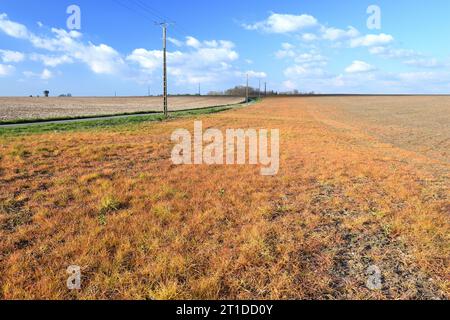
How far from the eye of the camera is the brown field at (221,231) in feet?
13.4

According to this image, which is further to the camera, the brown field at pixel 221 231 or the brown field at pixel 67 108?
the brown field at pixel 67 108

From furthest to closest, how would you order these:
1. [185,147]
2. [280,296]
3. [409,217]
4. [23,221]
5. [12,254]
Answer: [185,147] → [409,217] → [23,221] → [12,254] → [280,296]

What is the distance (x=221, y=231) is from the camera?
18.8 ft

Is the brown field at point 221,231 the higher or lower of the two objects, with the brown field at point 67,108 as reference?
lower

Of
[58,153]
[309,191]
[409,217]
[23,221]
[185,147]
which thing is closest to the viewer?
[23,221]

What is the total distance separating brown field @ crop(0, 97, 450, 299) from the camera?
4070mm

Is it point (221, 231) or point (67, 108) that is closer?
point (221, 231)

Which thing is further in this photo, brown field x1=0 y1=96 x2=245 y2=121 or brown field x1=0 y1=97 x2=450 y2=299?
brown field x1=0 y1=96 x2=245 y2=121

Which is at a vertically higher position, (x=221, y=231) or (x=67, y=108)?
(x=67, y=108)

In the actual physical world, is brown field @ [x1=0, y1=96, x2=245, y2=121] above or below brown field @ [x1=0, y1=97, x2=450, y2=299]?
above

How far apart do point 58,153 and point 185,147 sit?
6.04 metres

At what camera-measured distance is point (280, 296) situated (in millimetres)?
3920

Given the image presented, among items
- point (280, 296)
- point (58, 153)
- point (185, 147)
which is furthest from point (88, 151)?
point (280, 296)
